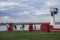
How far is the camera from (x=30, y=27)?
39.1 meters

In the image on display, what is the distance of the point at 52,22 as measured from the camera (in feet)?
187

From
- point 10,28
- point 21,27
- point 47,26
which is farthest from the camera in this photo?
point 21,27

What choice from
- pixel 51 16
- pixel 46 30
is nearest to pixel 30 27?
pixel 46 30

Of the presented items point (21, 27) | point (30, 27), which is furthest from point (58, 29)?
point (21, 27)

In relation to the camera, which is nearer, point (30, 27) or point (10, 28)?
point (30, 27)

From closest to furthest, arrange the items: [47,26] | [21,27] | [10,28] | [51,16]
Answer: [47,26] → [10,28] → [21,27] → [51,16]

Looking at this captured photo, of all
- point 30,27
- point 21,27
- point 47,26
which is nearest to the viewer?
point 47,26

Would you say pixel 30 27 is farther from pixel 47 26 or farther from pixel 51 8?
pixel 51 8

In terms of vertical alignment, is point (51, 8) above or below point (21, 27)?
above

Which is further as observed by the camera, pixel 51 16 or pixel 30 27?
pixel 51 16

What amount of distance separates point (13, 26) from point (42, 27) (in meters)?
13.2

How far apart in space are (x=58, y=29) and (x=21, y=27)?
11.4 m

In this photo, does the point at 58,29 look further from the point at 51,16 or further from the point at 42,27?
the point at 51,16

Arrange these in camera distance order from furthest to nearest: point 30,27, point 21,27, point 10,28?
1. point 21,27
2. point 10,28
3. point 30,27
